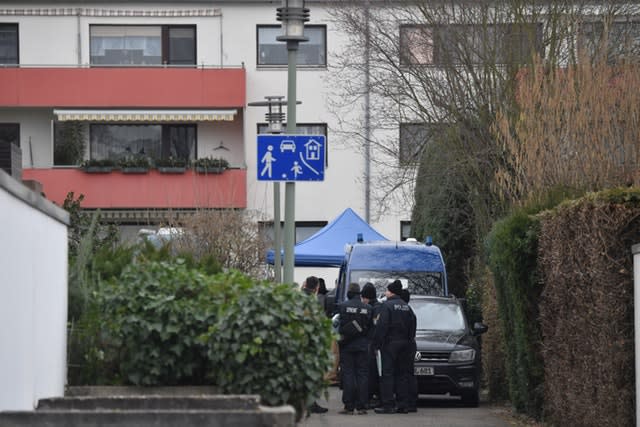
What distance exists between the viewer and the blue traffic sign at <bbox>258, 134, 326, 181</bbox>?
50.1 feet

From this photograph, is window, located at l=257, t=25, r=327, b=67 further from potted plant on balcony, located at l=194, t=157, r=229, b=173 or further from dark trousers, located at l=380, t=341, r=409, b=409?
dark trousers, located at l=380, t=341, r=409, b=409

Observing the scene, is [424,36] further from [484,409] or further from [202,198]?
[202,198]

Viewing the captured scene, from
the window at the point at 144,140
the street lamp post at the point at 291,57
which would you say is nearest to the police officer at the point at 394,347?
the street lamp post at the point at 291,57

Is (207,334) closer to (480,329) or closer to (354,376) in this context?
(354,376)

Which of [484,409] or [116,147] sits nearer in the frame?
[484,409]

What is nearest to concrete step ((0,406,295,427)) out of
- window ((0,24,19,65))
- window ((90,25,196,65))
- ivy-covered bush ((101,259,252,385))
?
ivy-covered bush ((101,259,252,385))

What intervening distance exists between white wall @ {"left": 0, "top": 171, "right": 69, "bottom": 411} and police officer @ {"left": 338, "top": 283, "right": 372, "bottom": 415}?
27.7ft

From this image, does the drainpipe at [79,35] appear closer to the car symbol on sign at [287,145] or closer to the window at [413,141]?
the window at [413,141]

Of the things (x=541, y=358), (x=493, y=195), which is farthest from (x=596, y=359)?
(x=493, y=195)

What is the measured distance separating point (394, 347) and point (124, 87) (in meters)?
22.6

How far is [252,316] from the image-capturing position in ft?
32.2

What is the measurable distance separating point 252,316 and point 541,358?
7.06 m

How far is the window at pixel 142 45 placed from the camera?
40781 mm

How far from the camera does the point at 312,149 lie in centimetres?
1534
